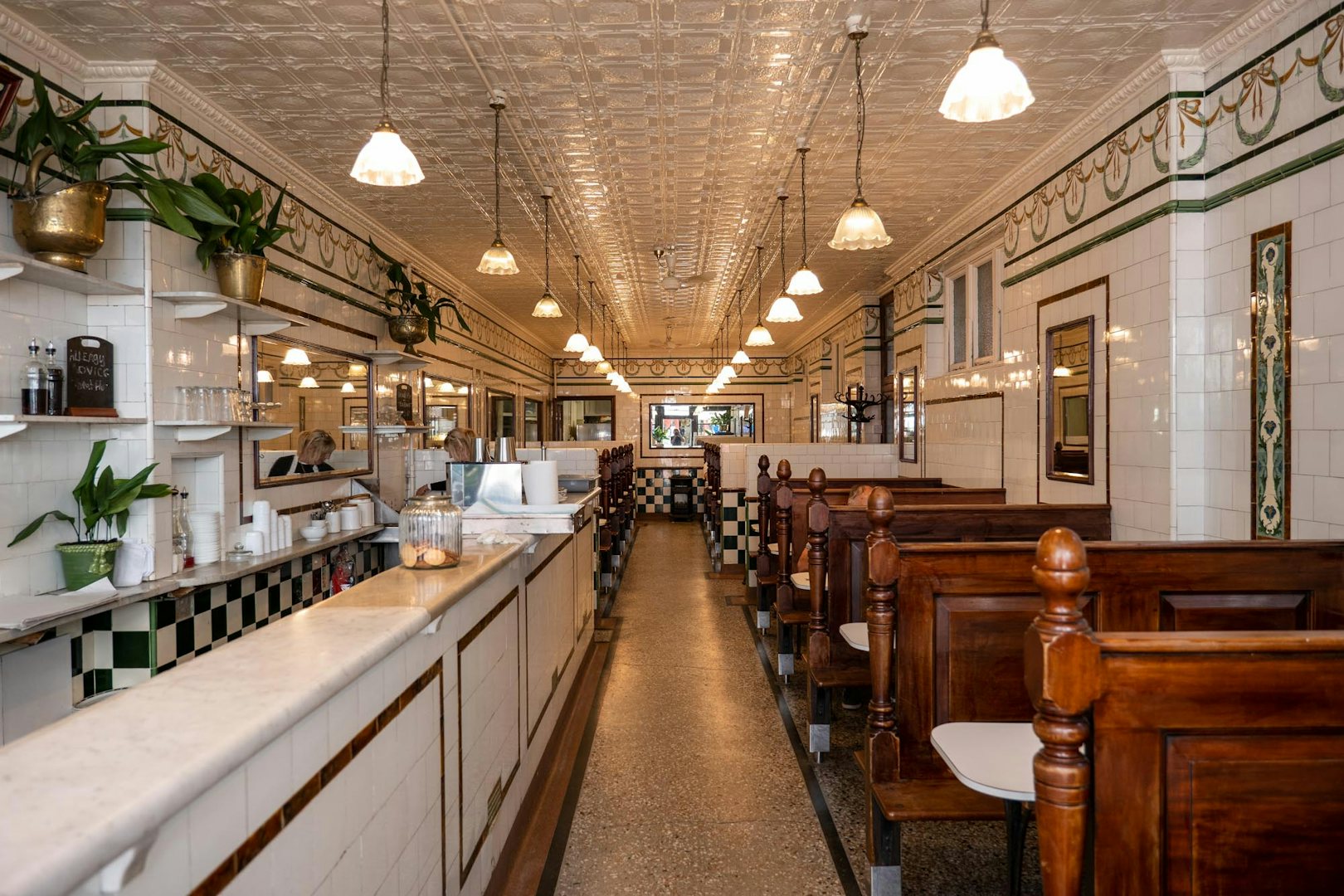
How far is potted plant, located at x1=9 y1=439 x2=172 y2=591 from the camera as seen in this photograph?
3123 mm

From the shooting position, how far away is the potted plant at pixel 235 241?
3779 mm

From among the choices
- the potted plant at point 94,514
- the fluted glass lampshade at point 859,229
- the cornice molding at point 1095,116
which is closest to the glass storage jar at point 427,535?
the potted plant at point 94,514

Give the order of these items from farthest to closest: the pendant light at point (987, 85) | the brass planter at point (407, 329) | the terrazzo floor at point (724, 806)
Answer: the brass planter at point (407, 329) → the terrazzo floor at point (724, 806) → the pendant light at point (987, 85)

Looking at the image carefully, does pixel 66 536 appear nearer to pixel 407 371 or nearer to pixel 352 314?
pixel 352 314

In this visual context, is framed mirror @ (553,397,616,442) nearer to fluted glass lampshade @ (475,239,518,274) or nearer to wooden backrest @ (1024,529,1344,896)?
fluted glass lampshade @ (475,239,518,274)

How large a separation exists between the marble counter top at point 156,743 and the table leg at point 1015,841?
1.79 m

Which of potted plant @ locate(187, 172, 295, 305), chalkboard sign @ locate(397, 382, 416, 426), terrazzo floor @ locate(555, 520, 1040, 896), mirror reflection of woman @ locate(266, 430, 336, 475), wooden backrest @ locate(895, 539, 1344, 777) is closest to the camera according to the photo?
wooden backrest @ locate(895, 539, 1344, 777)

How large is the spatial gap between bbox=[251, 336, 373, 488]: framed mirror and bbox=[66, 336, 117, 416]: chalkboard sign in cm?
92

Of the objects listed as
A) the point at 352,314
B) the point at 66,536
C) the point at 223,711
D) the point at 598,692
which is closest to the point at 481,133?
the point at 352,314

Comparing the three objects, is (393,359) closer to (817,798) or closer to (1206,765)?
(817,798)

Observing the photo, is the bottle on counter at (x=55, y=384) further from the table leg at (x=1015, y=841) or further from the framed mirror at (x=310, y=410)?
the table leg at (x=1015, y=841)

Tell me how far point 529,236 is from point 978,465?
13.8 ft

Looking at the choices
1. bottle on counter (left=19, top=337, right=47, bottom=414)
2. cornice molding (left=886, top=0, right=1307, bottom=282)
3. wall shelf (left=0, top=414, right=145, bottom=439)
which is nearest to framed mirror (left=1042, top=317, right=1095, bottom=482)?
cornice molding (left=886, top=0, right=1307, bottom=282)

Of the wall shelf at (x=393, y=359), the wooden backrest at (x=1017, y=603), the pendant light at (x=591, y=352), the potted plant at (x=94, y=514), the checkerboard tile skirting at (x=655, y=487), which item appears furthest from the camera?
the checkerboard tile skirting at (x=655, y=487)
